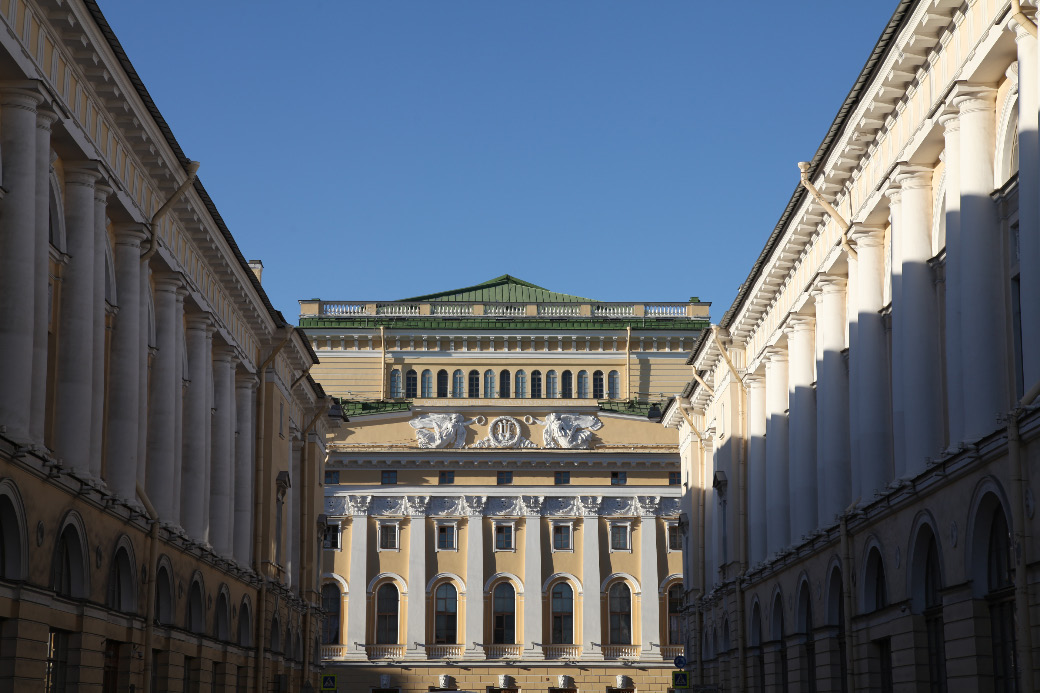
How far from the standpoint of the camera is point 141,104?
3038cm

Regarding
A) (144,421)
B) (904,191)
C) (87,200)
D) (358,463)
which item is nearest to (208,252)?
(144,421)

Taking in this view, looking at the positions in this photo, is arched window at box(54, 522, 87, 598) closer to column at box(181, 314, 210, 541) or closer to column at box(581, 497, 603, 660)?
column at box(181, 314, 210, 541)

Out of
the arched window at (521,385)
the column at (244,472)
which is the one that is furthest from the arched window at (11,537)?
the arched window at (521,385)

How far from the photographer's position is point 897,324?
2933 cm

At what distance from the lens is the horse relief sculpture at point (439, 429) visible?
3039 inches

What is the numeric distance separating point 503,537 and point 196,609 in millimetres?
40034

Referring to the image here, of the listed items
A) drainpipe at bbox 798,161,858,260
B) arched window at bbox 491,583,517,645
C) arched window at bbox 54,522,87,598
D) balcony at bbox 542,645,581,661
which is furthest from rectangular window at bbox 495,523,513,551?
arched window at bbox 54,522,87,598

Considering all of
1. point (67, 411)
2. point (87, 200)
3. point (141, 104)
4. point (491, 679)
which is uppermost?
point (141, 104)

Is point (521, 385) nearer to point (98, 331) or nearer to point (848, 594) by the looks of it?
point (848, 594)

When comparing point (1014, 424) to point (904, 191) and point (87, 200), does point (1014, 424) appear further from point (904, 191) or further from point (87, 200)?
point (87, 200)

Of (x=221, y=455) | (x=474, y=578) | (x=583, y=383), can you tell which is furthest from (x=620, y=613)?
(x=221, y=455)

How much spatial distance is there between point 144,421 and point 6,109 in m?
10.3

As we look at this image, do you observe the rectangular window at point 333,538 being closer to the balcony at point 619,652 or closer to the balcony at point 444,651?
the balcony at point 444,651

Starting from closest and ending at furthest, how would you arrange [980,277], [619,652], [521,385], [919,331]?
[980,277]
[919,331]
[619,652]
[521,385]
